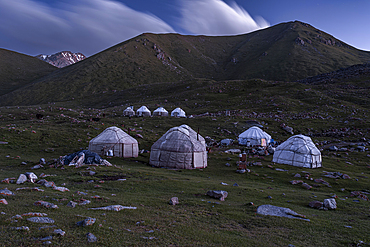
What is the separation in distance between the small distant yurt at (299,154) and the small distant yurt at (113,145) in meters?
18.7

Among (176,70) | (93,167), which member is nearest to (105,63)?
(176,70)

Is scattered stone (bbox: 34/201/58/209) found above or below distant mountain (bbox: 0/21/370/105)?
below

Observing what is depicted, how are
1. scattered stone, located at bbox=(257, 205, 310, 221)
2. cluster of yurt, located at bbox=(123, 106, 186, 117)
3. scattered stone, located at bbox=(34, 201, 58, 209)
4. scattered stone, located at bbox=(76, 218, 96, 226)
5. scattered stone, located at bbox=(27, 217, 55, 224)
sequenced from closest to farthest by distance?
scattered stone, located at bbox=(27, 217, 55, 224), scattered stone, located at bbox=(76, 218, 96, 226), scattered stone, located at bbox=(34, 201, 58, 209), scattered stone, located at bbox=(257, 205, 310, 221), cluster of yurt, located at bbox=(123, 106, 186, 117)

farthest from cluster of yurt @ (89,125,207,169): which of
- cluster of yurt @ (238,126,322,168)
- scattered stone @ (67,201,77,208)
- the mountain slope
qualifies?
the mountain slope

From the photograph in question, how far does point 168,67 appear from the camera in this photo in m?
166

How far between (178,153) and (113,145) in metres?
8.72

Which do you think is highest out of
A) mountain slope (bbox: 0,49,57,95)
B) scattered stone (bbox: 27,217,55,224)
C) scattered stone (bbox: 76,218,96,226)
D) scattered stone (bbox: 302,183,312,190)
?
mountain slope (bbox: 0,49,57,95)

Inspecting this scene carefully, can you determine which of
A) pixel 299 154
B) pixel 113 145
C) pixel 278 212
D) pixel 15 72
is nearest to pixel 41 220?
pixel 278 212

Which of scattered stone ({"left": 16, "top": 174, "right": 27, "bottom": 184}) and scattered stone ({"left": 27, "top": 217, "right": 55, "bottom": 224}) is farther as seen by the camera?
scattered stone ({"left": 16, "top": 174, "right": 27, "bottom": 184})

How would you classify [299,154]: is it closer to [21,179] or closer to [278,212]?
[278,212]

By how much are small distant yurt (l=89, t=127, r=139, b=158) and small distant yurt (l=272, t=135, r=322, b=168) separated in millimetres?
18702

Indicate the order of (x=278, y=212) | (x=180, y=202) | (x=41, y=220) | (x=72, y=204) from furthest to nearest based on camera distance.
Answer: (x=180, y=202) < (x=278, y=212) < (x=72, y=204) < (x=41, y=220)

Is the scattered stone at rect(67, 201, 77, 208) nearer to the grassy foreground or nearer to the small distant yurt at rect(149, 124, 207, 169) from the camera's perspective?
the grassy foreground

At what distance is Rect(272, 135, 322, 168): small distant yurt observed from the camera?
28.7 metres
